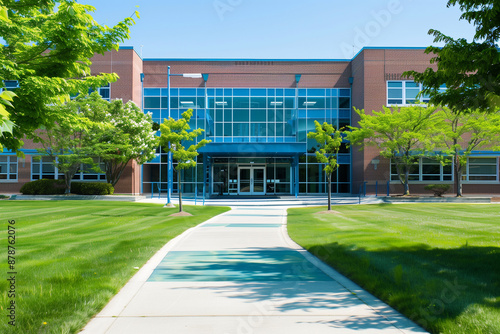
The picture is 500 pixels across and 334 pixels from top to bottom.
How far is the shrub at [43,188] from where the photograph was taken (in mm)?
35750

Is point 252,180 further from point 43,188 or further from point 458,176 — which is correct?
point 43,188

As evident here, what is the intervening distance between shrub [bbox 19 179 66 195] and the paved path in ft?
96.2

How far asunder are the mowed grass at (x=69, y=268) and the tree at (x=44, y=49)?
2388 millimetres

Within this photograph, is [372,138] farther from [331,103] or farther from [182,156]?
[182,156]

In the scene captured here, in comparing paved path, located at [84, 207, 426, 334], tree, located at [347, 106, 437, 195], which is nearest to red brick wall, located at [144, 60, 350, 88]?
tree, located at [347, 106, 437, 195]

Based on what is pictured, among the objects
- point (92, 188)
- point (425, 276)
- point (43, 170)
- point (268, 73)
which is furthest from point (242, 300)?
point (268, 73)

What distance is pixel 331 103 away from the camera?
46500 millimetres

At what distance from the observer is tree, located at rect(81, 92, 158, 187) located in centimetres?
3525

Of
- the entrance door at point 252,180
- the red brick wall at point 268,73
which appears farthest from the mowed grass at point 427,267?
the red brick wall at point 268,73

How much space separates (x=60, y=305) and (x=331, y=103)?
1690 inches

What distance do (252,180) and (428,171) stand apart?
52.6 feet

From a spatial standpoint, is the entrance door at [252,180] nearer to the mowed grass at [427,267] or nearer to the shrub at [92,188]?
→ the shrub at [92,188]

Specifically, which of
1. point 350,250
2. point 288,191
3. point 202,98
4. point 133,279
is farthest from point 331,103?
point 133,279

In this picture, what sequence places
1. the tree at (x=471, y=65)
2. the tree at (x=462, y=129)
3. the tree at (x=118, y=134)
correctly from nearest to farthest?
1. the tree at (x=471, y=65)
2. the tree at (x=462, y=129)
3. the tree at (x=118, y=134)
